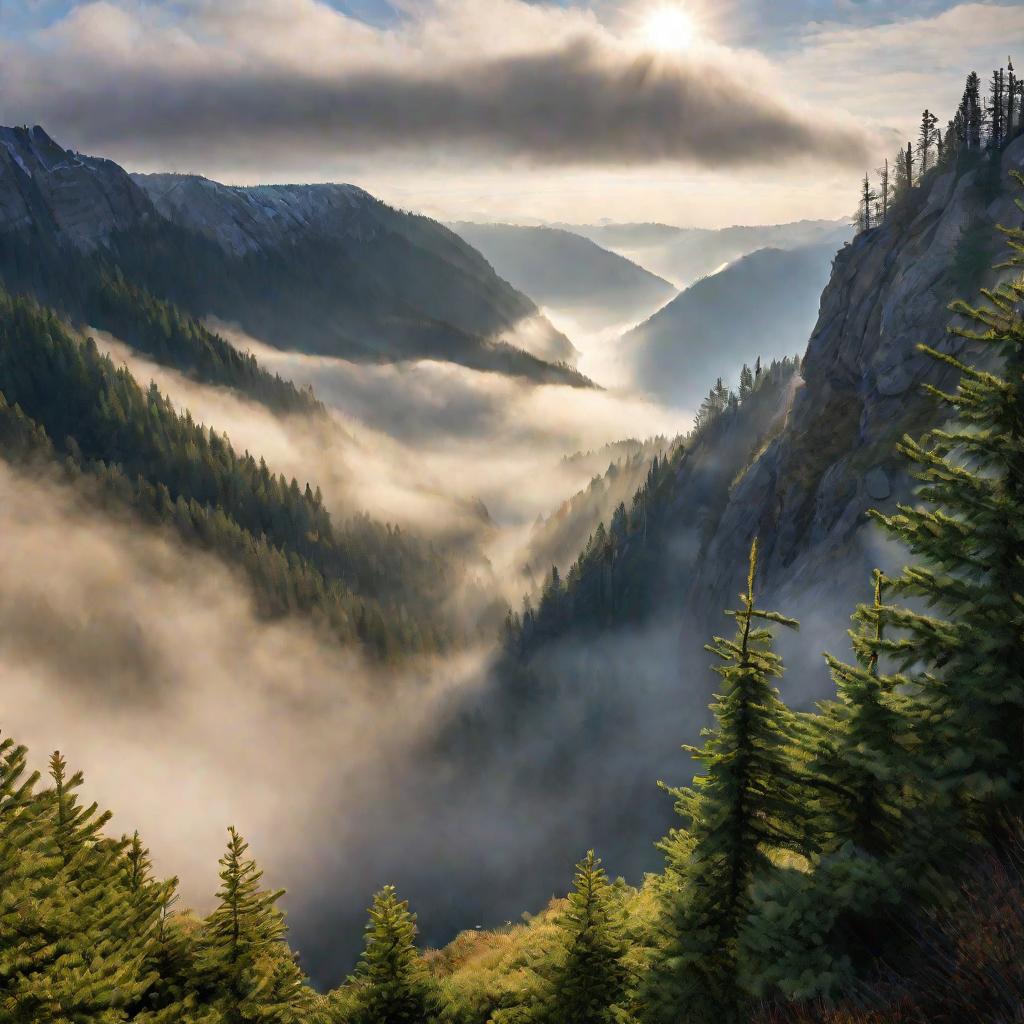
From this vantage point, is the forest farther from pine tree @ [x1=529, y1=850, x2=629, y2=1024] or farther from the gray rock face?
the gray rock face

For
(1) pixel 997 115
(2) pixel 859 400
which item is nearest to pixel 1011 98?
(1) pixel 997 115

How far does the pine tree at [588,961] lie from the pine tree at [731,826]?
318 cm

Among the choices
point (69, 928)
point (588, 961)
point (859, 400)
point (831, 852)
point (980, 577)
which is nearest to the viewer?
point (69, 928)

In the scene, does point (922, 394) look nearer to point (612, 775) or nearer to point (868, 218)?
point (868, 218)

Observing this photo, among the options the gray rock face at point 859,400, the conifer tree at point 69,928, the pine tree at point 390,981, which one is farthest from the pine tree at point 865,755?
the gray rock face at point 859,400

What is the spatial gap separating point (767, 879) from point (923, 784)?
4.07 m

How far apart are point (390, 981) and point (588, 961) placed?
20.0ft

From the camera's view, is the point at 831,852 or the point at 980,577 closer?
the point at 980,577

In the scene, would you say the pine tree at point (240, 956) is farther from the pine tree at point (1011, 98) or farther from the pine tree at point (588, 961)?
the pine tree at point (1011, 98)

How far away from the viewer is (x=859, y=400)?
92438 millimetres

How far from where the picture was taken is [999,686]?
43.7 feet

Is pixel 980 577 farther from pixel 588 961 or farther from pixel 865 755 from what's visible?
pixel 588 961

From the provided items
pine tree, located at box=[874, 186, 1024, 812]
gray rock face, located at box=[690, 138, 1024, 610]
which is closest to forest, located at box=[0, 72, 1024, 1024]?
pine tree, located at box=[874, 186, 1024, 812]

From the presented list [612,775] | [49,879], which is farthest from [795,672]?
[612,775]
